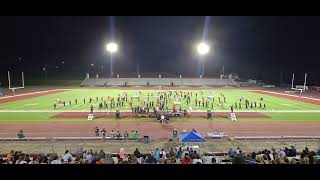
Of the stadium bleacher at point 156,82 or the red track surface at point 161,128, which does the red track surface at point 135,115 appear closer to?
the red track surface at point 161,128

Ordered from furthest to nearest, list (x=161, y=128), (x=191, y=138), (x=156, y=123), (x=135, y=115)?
(x=135, y=115)
(x=156, y=123)
(x=161, y=128)
(x=191, y=138)

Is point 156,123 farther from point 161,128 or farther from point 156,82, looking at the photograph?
point 156,82

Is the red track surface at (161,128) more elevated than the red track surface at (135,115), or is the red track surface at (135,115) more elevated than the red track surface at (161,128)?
the red track surface at (135,115)

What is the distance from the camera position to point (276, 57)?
55.4 metres

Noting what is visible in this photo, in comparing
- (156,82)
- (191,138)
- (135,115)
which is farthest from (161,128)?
(156,82)

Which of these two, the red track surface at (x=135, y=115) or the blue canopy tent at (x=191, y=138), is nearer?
the blue canopy tent at (x=191, y=138)

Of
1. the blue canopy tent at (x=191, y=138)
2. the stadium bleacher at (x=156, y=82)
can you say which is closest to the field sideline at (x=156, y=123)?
the blue canopy tent at (x=191, y=138)

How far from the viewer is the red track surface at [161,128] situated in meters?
22.5

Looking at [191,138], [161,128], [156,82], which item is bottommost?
[161,128]

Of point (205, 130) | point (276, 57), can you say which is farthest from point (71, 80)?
point (205, 130)

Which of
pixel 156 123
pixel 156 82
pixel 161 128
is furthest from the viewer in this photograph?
pixel 156 82

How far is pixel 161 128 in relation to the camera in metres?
24.3
